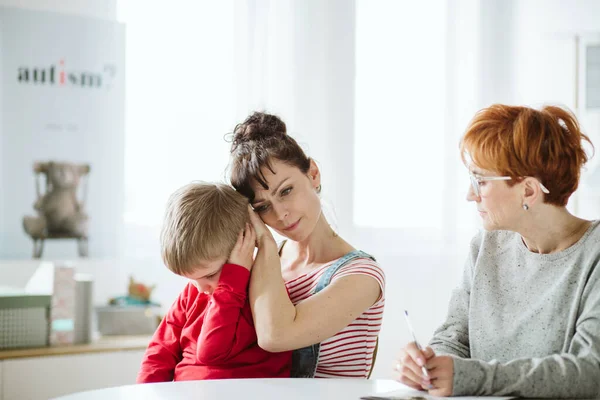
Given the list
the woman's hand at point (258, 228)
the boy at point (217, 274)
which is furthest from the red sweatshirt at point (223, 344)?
the woman's hand at point (258, 228)

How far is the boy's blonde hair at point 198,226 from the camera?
1602 millimetres

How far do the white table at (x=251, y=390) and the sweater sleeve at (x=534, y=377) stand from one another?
0.58ft

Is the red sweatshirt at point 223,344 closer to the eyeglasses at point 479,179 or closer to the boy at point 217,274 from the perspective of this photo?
the boy at point 217,274

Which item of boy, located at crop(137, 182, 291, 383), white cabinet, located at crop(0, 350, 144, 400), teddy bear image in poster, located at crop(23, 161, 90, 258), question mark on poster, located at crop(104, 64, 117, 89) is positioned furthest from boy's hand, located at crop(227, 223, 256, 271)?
question mark on poster, located at crop(104, 64, 117, 89)

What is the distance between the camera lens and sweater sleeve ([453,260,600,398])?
1.32m

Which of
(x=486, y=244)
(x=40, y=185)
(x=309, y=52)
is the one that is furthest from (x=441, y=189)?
(x=486, y=244)

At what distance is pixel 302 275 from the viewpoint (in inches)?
71.2

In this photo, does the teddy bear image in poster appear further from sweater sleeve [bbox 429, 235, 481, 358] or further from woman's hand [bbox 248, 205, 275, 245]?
sweater sleeve [bbox 429, 235, 481, 358]

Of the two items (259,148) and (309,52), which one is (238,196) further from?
(309,52)

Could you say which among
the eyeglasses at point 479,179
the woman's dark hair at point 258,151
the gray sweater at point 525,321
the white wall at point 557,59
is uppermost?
the white wall at point 557,59

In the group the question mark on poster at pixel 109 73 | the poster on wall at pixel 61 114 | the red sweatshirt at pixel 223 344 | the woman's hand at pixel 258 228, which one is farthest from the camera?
the question mark on poster at pixel 109 73

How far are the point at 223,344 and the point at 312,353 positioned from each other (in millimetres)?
229

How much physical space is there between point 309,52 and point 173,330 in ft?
6.93

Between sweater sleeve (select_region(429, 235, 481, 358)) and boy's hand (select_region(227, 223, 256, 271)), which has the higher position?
boy's hand (select_region(227, 223, 256, 271))
